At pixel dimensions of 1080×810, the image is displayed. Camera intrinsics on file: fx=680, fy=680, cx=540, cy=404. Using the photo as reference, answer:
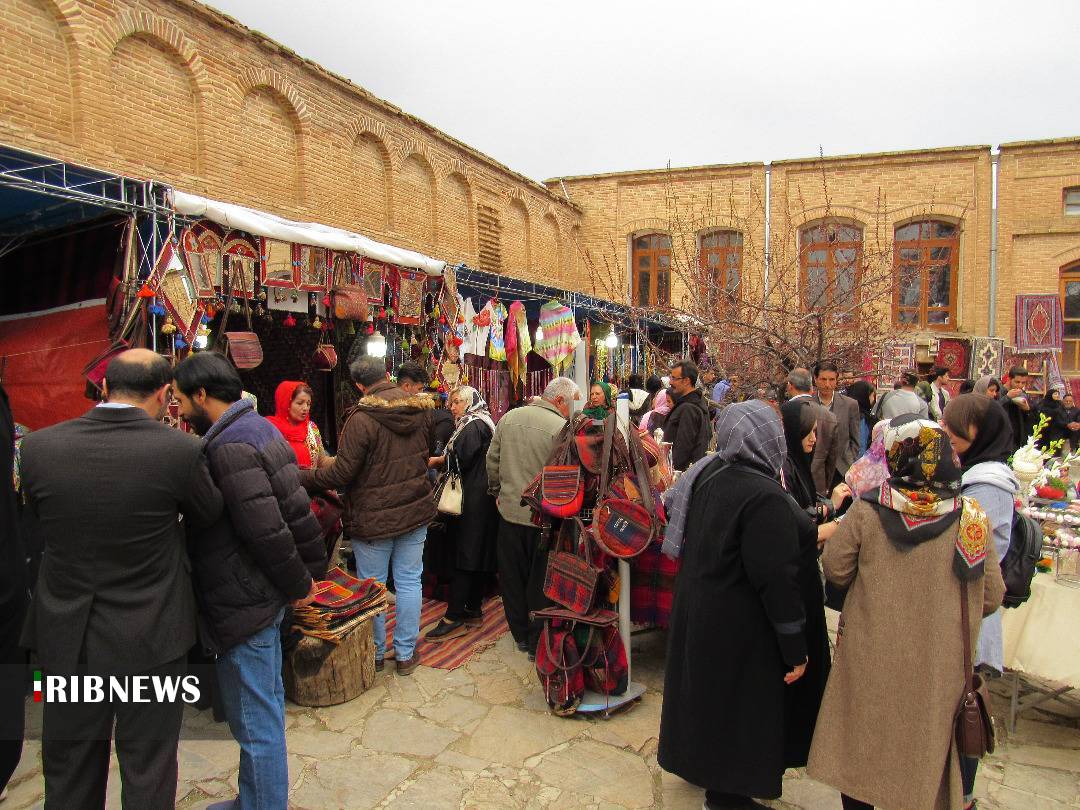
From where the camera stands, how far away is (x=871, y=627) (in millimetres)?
2266

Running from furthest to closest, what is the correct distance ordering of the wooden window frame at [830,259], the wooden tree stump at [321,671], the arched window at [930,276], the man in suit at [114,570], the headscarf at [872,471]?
the arched window at [930,276] < the wooden window frame at [830,259] < the wooden tree stump at [321,671] < the headscarf at [872,471] < the man in suit at [114,570]

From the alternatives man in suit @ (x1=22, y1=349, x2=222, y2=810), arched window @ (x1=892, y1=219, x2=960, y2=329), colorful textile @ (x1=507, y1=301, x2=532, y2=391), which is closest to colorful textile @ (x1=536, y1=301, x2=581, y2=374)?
colorful textile @ (x1=507, y1=301, x2=532, y2=391)

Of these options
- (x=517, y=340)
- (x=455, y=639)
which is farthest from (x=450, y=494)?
(x=517, y=340)

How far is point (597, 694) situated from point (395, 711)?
105 cm

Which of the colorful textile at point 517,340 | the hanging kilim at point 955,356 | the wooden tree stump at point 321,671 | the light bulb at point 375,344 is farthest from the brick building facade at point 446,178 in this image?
the wooden tree stump at point 321,671

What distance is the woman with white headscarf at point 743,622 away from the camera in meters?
2.37

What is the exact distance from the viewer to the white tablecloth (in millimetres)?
3189

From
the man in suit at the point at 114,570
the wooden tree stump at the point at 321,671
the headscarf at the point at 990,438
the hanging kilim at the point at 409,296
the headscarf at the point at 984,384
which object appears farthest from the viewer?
the headscarf at the point at 984,384

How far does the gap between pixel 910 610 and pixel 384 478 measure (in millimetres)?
2584

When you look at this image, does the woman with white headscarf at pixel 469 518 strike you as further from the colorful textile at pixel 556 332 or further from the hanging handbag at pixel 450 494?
the colorful textile at pixel 556 332

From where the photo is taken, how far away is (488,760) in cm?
312

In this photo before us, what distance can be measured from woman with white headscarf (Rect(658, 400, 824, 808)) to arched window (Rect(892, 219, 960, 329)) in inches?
628

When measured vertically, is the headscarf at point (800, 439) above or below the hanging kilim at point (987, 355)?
below

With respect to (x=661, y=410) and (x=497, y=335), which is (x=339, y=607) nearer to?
(x=661, y=410)
